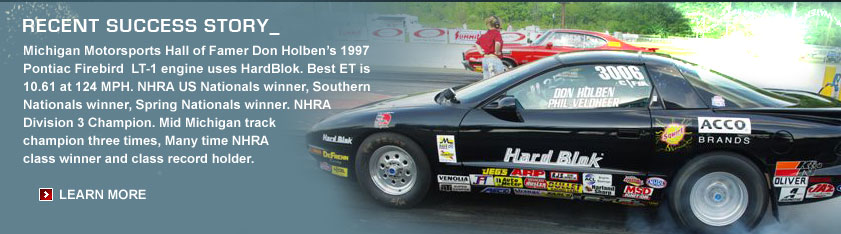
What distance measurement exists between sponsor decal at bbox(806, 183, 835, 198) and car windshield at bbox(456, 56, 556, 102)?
1.89 m

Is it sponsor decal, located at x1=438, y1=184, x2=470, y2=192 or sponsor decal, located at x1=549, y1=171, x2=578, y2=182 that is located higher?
sponsor decal, located at x1=549, y1=171, x2=578, y2=182

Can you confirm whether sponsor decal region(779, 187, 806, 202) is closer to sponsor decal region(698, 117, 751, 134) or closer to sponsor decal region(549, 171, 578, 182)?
sponsor decal region(698, 117, 751, 134)

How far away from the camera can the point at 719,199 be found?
4.71 meters

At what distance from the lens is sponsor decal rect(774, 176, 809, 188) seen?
4.61 m

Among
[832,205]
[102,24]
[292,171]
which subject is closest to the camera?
[832,205]

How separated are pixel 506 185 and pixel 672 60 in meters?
1.54

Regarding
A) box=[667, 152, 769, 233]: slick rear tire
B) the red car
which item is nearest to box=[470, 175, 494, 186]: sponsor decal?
box=[667, 152, 769, 233]: slick rear tire

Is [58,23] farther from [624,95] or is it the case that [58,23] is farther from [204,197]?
[624,95]

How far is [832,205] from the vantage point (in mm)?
5406

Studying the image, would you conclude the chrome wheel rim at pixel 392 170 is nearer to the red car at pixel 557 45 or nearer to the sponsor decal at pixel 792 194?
the sponsor decal at pixel 792 194

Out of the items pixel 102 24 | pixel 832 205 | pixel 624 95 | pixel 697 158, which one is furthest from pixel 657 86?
pixel 102 24

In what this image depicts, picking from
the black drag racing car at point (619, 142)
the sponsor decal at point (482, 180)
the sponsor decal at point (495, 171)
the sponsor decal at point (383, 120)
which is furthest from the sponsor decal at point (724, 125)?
the sponsor decal at point (383, 120)

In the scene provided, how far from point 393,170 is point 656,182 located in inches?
71.8

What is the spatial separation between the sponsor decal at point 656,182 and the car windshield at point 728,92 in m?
0.61
